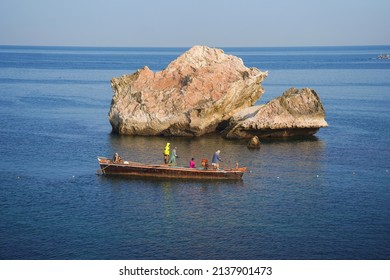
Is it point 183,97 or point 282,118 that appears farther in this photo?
point 183,97

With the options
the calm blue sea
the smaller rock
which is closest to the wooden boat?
the calm blue sea

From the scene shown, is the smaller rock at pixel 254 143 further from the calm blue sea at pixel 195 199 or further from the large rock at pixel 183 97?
the large rock at pixel 183 97

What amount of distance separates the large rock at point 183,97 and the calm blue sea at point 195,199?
74.6 inches

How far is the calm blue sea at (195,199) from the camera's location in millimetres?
33438

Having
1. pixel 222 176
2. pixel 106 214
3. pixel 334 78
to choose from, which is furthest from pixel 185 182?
pixel 334 78

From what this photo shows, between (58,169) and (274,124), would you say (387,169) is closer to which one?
(274,124)

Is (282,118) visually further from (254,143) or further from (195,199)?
(195,199)

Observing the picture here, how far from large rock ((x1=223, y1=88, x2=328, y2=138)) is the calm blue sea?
4.66 feet

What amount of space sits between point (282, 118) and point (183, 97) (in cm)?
946

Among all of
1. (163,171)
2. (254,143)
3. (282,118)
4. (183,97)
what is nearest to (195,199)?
(163,171)

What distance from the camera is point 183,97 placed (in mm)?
64312

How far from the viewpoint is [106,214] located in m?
39.0

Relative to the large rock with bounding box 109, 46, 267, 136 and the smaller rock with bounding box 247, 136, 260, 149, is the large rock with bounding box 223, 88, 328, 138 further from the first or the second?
the smaller rock with bounding box 247, 136, 260, 149

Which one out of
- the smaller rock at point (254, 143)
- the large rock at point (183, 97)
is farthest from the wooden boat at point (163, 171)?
the large rock at point (183, 97)
